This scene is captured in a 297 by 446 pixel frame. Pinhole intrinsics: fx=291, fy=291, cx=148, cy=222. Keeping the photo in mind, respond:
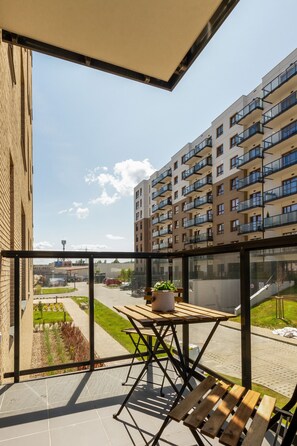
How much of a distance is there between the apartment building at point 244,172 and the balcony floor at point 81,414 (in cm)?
1908

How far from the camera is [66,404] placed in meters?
2.64

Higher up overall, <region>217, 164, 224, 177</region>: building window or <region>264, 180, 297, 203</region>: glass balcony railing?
<region>217, 164, 224, 177</region>: building window

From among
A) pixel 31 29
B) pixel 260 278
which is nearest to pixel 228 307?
pixel 260 278

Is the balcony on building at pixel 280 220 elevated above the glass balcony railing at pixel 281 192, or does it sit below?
below

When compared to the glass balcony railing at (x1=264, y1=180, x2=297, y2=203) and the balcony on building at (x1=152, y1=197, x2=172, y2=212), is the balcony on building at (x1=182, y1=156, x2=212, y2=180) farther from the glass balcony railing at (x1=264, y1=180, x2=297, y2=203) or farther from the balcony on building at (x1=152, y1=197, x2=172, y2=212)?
the glass balcony railing at (x1=264, y1=180, x2=297, y2=203)

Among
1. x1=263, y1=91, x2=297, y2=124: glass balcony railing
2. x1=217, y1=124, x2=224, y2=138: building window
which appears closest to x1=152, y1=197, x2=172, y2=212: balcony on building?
x1=217, y1=124, x2=224, y2=138: building window

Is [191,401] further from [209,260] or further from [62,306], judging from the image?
[62,306]

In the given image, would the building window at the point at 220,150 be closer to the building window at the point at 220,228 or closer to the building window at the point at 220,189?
the building window at the point at 220,189

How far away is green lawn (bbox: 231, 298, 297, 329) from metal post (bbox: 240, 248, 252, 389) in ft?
0.18

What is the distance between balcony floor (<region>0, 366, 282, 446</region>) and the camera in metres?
2.12

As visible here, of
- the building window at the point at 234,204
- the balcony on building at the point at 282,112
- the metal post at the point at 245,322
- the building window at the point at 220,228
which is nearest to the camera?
the metal post at the point at 245,322

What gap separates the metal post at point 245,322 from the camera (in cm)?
232

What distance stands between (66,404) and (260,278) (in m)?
2.06

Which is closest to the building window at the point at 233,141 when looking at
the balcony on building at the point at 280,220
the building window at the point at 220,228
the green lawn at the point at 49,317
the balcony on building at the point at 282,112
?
the balcony on building at the point at 282,112
